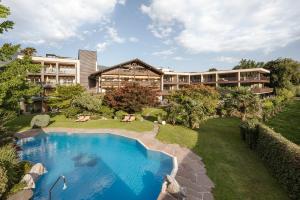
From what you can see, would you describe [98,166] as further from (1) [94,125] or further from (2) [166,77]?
(2) [166,77]

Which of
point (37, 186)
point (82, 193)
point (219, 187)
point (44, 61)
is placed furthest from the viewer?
point (44, 61)

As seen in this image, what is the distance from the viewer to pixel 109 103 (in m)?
31.9

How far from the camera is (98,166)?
15812mm

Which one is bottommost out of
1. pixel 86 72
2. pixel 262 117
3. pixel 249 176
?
pixel 249 176

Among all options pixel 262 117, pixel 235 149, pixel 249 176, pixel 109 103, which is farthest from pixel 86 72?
pixel 249 176

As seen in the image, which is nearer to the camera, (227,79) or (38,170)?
(38,170)

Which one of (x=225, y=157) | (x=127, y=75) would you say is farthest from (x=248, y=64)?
(x=225, y=157)

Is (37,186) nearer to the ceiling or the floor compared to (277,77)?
nearer to the floor

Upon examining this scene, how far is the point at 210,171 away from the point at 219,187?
6.54ft

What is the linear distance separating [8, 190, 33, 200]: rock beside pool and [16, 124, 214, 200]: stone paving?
272 inches

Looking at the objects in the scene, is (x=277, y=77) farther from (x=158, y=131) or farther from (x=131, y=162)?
(x=131, y=162)

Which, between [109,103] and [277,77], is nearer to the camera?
[109,103]

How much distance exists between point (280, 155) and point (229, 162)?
327 centimetres

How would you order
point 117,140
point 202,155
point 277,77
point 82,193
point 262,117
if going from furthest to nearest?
point 277,77 → point 262,117 → point 117,140 → point 202,155 → point 82,193
